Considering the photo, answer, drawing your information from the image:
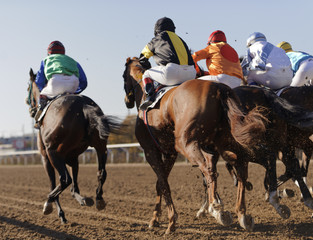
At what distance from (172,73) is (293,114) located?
56.0 inches

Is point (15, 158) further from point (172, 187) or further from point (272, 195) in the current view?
point (272, 195)

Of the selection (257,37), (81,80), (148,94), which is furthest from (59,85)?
(257,37)

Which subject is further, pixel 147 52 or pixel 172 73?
pixel 147 52

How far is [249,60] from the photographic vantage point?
19.6 ft

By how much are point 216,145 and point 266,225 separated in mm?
1085

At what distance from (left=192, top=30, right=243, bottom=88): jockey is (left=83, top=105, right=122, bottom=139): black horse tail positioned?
51.1 inches

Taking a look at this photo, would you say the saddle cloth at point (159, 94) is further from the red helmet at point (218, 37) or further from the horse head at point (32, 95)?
the horse head at point (32, 95)

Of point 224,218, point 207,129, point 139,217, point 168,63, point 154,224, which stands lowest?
point 139,217

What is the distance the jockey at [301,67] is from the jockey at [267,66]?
0.49 meters

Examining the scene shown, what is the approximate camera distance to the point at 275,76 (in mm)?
5723

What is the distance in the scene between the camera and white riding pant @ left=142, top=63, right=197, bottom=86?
507 cm

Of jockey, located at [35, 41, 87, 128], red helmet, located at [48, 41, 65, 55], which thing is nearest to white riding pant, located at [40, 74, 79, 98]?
jockey, located at [35, 41, 87, 128]

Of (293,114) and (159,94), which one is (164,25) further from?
(293,114)

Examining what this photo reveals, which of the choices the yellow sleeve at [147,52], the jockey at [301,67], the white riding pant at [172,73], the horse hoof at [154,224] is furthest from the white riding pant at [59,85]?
the jockey at [301,67]
